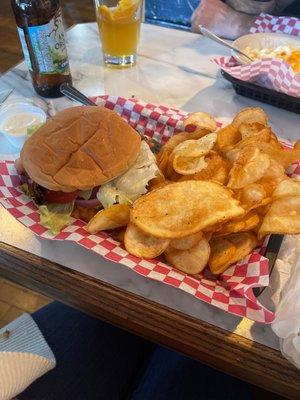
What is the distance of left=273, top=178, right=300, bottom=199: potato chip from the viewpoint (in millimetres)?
785

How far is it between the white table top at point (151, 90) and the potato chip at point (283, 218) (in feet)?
0.48

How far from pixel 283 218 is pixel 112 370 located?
65cm

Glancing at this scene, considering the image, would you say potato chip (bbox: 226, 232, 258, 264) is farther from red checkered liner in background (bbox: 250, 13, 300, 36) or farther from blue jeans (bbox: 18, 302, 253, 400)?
red checkered liner in background (bbox: 250, 13, 300, 36)

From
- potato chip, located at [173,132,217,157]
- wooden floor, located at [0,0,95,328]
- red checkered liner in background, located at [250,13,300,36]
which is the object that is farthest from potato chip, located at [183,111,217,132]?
wooden floor, located at [0,0,95,328]

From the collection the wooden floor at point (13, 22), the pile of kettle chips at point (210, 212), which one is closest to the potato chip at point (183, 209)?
the pile of kettle chips at point (210, 212)

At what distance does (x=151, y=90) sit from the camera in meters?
1.54

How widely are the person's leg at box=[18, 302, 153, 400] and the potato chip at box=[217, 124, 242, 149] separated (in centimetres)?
61

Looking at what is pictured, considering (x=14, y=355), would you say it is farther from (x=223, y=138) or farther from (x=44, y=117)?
(x=44, y=117)

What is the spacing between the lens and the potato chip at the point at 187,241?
76 centimetres

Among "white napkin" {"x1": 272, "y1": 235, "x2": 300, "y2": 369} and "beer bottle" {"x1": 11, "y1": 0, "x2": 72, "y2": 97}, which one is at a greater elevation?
"beer bottle" {"x1": 11, "y1": 0, "x2": 72, "y2": 97}

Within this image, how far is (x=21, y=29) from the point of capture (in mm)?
1273

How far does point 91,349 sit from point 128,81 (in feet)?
3.28

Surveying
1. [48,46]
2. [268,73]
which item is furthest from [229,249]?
[48,46]

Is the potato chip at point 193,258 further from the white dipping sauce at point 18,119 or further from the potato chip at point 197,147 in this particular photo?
the white dipping sauce at point 18,119
